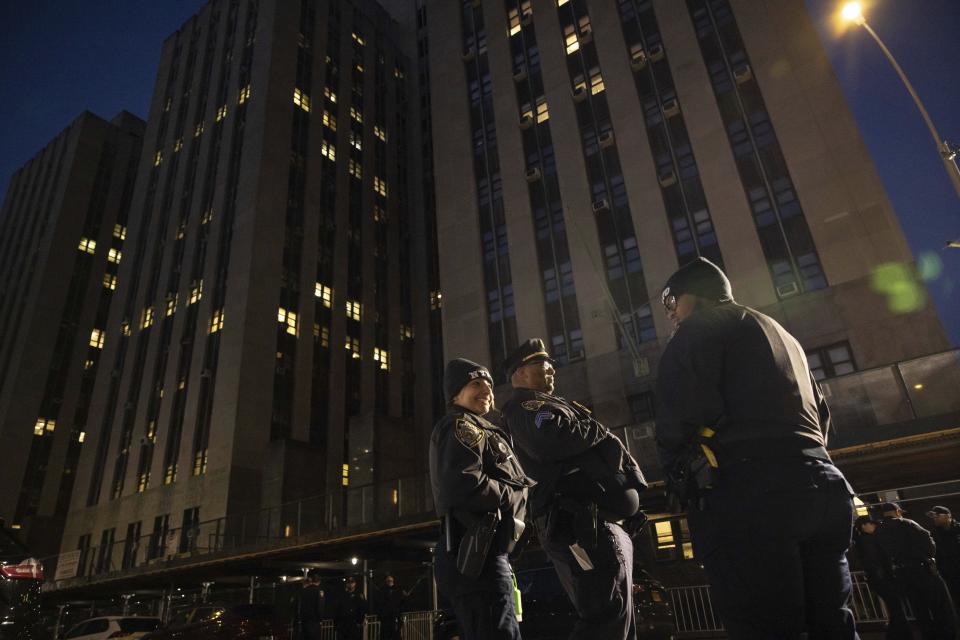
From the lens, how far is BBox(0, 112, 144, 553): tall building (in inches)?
1941

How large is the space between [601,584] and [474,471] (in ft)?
3.19

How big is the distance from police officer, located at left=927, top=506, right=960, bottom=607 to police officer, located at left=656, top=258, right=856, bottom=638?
770 centimetres

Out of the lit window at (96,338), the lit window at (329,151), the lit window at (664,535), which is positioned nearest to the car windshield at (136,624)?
the lit window at (664,535)

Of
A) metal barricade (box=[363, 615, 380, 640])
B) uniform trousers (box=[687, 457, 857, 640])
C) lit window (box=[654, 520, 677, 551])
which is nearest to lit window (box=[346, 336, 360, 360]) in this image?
lit window (box=[654, 520, 677, 551])

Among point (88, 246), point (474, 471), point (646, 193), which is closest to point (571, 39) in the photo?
point (646, 193)

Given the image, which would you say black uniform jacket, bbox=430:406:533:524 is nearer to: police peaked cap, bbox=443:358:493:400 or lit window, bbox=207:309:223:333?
police peaked cap, bbox=443:358:493:400

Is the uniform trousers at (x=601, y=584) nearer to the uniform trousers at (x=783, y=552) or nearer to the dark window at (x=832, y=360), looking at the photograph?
the uniform trousers at (x=783, y=552)

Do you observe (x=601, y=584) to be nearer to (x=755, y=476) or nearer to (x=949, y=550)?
(x=755, y=476)

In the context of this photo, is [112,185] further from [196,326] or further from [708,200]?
[708,200]

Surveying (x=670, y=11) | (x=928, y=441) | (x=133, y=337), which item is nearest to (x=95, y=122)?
(x=133, y=337)

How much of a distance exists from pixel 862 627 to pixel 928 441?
4.24 metres

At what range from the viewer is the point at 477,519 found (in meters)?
3.60

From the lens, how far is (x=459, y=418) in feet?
13.2

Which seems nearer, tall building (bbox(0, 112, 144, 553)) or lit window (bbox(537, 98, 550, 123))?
lit window (bbox(537, 98, 550, 123))
